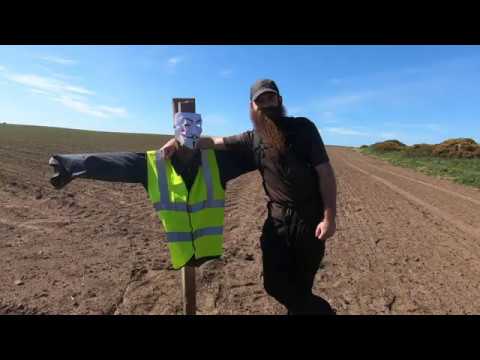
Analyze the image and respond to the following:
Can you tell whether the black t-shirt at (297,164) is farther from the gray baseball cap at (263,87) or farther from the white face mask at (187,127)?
the white face mask at (187,127)

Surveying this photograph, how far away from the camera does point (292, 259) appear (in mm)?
2562

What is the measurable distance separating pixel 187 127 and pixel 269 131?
54 cm

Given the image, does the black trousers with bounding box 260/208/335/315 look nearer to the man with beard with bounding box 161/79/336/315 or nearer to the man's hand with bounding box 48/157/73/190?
the man with beard with bounding box 161/79/336/315

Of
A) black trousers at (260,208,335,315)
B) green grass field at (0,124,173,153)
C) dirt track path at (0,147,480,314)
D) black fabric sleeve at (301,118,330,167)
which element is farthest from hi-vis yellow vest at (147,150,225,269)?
green grass field at (0,124,173,153)

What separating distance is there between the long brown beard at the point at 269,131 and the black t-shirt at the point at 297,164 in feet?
0.11

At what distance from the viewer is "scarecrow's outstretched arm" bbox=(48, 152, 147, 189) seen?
2305mm

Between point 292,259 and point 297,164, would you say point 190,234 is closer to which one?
point 292,259

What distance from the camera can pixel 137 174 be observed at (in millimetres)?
2473

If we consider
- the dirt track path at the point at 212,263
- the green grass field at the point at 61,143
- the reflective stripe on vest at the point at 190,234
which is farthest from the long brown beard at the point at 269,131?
the green grass field at the point at 61,143

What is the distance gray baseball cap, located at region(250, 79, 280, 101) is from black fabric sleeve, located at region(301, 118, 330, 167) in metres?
0.32

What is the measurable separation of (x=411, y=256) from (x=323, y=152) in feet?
14.1

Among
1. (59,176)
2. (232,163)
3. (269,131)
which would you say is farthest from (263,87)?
(59,176)

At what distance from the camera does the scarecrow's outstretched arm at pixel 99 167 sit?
2.30m
